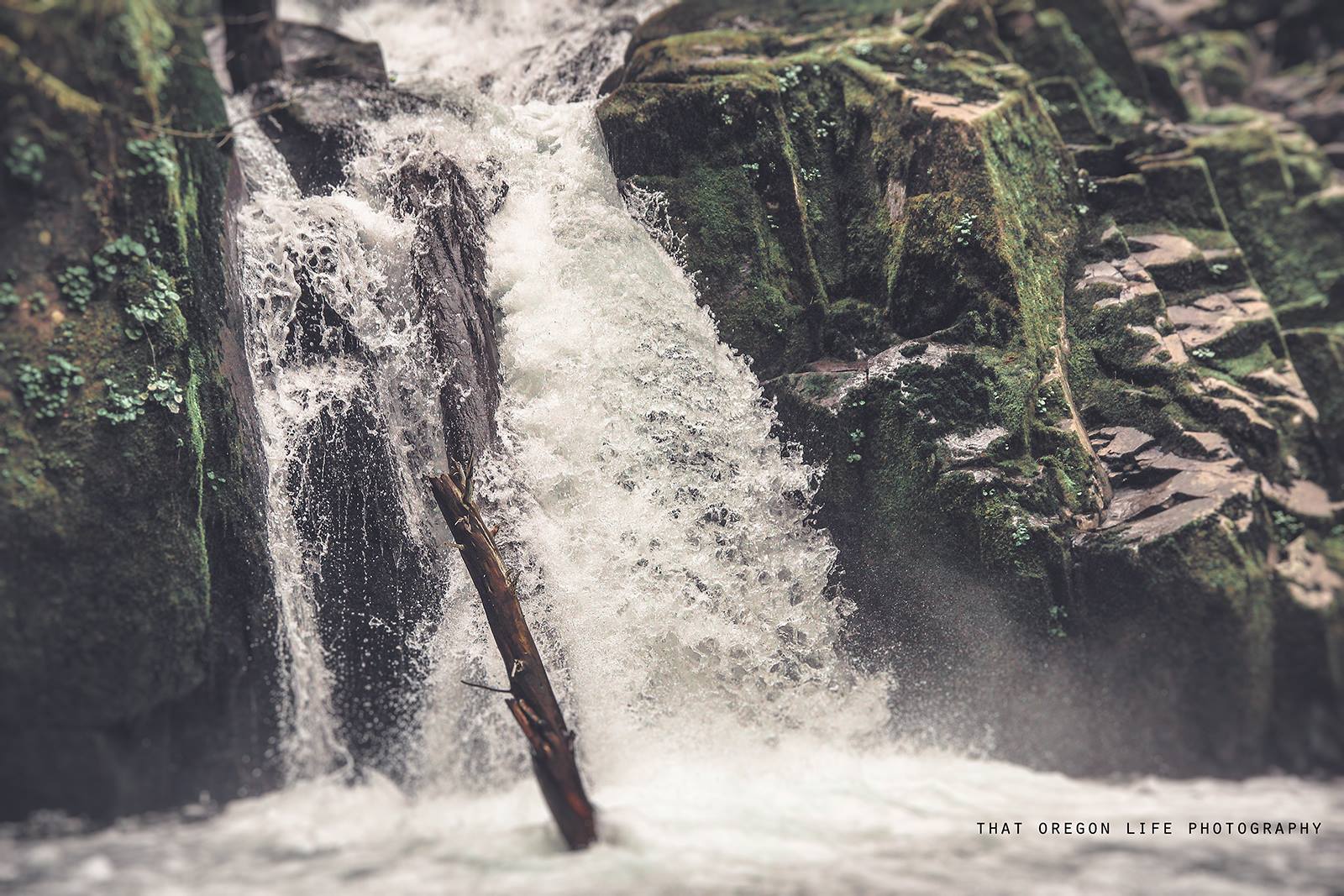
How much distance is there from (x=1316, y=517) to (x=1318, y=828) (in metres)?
2.63

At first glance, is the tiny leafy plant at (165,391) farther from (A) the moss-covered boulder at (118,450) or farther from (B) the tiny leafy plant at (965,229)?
(B) the tiny leafy plant at (965,229)

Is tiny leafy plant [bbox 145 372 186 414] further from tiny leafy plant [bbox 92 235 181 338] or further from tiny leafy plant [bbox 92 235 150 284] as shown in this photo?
tiny leafy plant [bbox 92 235 150 284]

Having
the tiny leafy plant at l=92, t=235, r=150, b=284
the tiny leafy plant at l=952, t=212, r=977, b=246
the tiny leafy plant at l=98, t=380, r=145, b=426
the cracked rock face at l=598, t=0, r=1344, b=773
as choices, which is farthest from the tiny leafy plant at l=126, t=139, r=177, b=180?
the tiny leafy plant at l=952, t=212, r=977, b=246

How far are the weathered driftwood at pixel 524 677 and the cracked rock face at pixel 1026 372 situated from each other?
309 centimetres

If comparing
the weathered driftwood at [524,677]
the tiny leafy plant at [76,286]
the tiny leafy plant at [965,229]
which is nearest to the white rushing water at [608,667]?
the weathered driftwood at [524,677]

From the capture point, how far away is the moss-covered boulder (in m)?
6.26

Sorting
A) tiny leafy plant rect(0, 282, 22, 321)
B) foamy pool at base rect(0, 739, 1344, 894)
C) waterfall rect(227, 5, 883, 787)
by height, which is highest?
tiny leafy plant rect(0, 282, 22, 321)

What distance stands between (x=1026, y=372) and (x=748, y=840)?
468 cm

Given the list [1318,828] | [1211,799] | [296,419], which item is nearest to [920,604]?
[1211,799]

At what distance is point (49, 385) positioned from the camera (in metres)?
6.34

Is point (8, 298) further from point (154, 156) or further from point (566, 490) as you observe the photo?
point (566, 490)

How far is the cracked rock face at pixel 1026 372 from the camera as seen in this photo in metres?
7.21

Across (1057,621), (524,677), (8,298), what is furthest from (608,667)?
(8,298)

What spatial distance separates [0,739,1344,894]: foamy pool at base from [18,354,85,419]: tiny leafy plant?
10.4 feet
